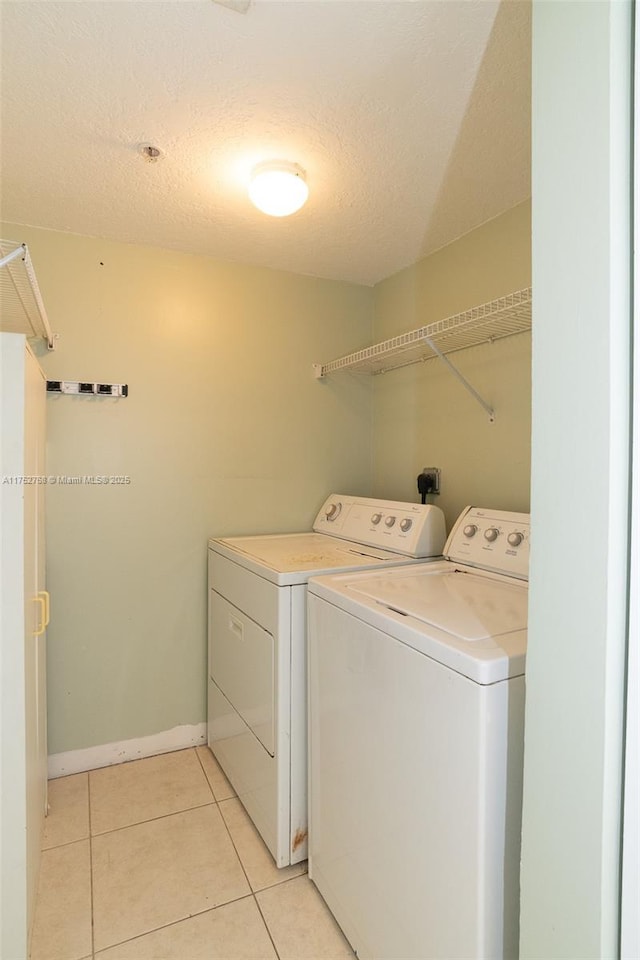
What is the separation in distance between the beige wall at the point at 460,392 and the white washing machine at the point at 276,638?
28 cm

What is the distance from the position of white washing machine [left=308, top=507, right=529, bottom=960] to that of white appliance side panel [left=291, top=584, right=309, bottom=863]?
0.21 feet

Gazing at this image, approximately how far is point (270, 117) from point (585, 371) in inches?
48.0

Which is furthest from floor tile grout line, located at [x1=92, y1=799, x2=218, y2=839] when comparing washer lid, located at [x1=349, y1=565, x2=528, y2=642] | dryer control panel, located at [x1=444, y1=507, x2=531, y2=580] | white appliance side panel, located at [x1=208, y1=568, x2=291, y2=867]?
dryer control panel, located at [x1=444, y1=507, x2=531, y2=580]

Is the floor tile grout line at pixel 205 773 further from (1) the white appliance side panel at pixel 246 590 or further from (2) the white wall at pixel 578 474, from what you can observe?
(2) the white wall at pixel 578 474

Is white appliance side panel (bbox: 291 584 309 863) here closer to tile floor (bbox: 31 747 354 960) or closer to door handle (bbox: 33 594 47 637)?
tile floor (bbox: 31 747 354 960)

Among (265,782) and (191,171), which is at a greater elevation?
(191,171)

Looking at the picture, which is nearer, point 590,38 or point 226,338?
point 590,38

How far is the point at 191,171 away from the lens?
1664 mm

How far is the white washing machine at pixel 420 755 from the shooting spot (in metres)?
0.96

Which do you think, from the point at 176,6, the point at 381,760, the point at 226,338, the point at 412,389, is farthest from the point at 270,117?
the point at 381,760

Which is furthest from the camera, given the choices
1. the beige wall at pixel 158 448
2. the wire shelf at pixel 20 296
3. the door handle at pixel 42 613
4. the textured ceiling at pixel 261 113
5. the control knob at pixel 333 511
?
the control knob at pixel 333 511

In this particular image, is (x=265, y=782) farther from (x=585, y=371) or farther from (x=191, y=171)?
(x=191, y=171)

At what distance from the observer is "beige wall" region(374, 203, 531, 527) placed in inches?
74.6

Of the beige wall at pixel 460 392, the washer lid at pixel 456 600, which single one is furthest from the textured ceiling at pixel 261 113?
the washer lid at pixel 456 600
